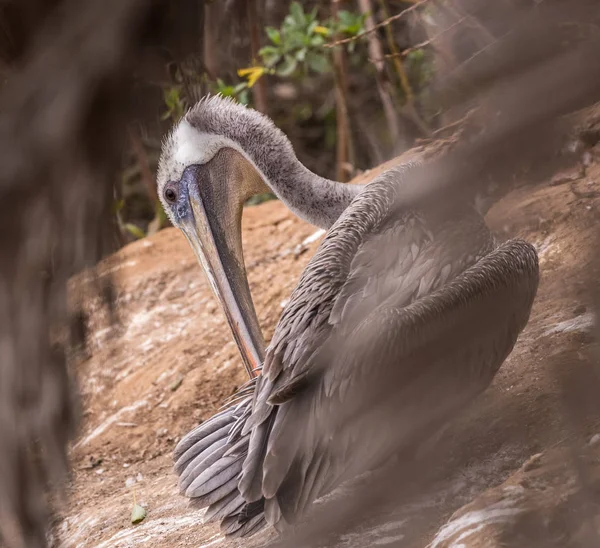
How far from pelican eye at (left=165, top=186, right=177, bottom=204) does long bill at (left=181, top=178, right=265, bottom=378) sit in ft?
0.27

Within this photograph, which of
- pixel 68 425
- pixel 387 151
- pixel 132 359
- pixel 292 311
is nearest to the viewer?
pixel 68 425

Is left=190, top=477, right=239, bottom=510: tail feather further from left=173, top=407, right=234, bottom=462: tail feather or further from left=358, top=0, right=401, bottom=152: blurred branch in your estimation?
left=358, top=0, right=401, bottom=152: blurred branch

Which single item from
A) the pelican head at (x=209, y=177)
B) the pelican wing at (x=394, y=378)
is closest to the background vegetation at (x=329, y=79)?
the pelican head at (x=209, y=177)

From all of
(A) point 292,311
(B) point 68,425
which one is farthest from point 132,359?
(B) point 68,425

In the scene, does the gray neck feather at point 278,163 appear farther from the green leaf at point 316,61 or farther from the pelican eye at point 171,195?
→ the green leaf at point 316,61

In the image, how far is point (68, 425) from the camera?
941 millimetres

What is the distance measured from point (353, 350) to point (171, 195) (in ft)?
8.61

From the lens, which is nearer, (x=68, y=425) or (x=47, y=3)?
(x=47, y=3)

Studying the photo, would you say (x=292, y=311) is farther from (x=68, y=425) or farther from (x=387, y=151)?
(x=387, y=151)

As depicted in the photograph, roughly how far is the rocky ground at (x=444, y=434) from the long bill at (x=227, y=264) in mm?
601

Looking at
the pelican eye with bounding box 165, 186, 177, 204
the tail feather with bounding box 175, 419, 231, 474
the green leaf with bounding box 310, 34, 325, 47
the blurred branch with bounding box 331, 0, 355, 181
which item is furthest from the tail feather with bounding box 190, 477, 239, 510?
the blurred branch with bounding box 331, 0, 355, 181

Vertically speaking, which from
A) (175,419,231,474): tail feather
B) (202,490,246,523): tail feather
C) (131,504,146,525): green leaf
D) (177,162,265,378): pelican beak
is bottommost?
(202,490,246,523): tail feather

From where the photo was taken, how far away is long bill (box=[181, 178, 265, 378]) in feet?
12.9

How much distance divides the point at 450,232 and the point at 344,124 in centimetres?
578
